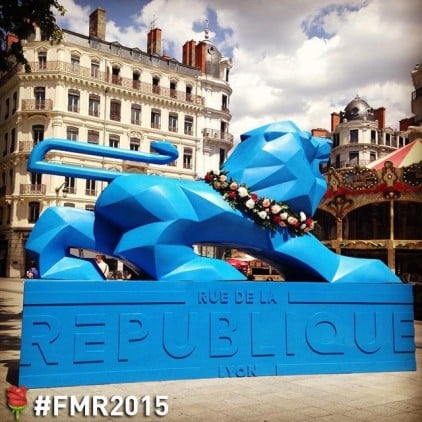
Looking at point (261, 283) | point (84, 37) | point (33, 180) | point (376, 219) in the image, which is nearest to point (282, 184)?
point (261, 283)

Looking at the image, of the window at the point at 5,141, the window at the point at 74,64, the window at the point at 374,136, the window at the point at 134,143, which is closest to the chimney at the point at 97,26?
the window at the point at 74,64

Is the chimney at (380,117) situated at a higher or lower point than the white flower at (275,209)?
higher

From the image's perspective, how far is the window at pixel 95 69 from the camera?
3344 centimetres

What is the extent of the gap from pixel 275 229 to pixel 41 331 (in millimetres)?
3196

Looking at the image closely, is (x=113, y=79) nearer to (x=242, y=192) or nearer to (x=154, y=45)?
(x=154, y=45)

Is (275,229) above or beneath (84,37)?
beneath

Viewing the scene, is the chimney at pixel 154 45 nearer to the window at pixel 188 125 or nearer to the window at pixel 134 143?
the window at pixel 188 125

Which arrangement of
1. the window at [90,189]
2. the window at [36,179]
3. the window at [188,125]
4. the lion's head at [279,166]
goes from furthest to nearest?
the window at [188,125]
the window at [90,189]
the window at [36,179]
the lion's head at [279,166]

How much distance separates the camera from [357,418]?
15.6ft

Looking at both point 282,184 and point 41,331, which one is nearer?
point 41,331

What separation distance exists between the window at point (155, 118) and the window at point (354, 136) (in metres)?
22.7

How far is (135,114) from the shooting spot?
1395 inches

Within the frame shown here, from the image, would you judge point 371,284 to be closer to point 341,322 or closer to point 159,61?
point 341,322

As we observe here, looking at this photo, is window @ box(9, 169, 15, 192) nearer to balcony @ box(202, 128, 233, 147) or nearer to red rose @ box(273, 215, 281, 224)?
balcony @ box(202, 128, 233, 147)
